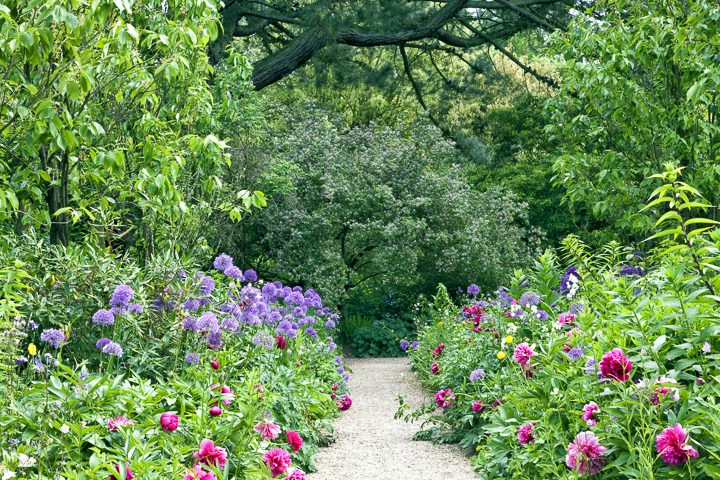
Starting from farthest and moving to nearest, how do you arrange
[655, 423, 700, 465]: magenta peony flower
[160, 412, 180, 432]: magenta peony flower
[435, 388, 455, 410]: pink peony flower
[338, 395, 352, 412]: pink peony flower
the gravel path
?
1. [338, 395, 352, 412]: pink peony flower
2. [435, 388, 455, 410]: pink peony flower
3. the gravel path
4. [160, 412, 180, 432]: magenta peony flower
5. [655, 423, 700, 465]: magenta peony flower

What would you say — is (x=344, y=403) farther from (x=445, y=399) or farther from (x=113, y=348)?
(x=113, y=348)

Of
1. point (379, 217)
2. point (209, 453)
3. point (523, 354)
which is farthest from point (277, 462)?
point (379, 217)

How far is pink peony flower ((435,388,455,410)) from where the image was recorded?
5.79 meters

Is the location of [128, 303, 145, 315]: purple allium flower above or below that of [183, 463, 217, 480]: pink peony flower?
above

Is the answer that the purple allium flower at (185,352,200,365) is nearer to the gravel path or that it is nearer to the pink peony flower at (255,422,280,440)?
the pink peony flower at (255,422,280,440)

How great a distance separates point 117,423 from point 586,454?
2.14 meters

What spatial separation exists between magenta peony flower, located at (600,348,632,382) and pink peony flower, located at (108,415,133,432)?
2.20 m

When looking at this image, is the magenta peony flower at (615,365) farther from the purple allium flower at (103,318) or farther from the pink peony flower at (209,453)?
the purple allium flower at (103,318)

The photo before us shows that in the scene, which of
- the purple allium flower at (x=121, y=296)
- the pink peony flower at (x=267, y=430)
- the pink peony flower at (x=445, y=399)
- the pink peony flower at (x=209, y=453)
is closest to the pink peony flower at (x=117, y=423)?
the pink peony flower at (x=209, y=453)

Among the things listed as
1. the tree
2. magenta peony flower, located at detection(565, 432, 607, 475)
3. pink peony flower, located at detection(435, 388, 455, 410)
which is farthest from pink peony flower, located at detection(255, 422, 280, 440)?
the tree

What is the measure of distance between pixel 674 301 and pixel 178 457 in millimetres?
2425

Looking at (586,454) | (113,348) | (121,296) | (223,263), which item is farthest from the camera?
(223,263)

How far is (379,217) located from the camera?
13.2 meters

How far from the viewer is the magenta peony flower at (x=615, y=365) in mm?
3303
